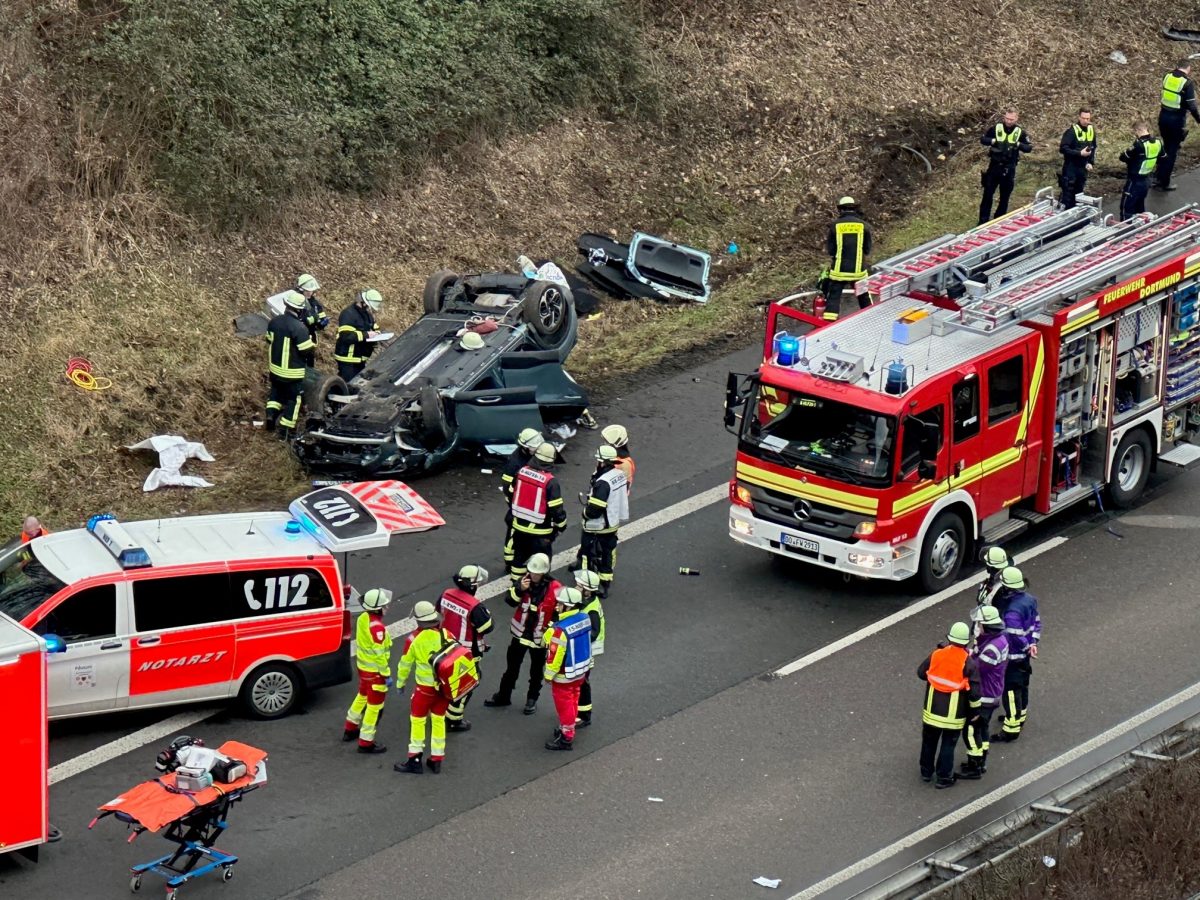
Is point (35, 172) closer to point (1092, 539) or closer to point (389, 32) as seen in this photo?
point (389, 32)

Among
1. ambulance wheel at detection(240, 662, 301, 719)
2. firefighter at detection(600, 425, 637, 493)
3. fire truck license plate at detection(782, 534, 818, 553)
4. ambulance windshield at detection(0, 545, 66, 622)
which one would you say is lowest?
ambulance wheel at detection(240, 662, 301, 719)

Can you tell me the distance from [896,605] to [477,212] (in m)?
9.56

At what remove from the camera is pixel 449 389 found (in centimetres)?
1967

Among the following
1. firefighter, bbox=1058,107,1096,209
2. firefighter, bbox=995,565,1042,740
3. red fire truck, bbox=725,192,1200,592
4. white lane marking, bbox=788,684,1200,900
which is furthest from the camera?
firefighter, bbox=1058,107,1096,209

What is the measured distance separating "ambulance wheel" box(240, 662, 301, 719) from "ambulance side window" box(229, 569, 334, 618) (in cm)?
50

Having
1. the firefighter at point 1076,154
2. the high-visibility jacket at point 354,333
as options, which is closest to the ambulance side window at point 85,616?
the high-visibility jacket at point 354,333

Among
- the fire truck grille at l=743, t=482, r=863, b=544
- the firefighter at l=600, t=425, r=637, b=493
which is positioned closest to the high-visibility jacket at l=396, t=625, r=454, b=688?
the firefighter at l=600, t=425, r=637, b=493

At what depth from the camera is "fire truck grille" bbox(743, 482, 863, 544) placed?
55.6 ft

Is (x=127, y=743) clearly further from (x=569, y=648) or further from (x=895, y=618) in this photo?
(x=895, y=618)

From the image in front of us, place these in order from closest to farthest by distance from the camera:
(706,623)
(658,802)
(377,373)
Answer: (658,802), (706,623), (377,373)

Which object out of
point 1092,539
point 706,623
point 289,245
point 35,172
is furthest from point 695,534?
point 35,172

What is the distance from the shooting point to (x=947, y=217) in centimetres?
2631

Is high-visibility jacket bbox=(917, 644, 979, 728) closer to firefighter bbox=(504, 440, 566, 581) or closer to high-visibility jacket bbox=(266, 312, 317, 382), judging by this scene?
firefighter bbox=(504, 440, 566, 581)

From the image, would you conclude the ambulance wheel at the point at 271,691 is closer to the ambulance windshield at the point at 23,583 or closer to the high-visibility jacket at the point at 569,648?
the ambulance windshield at the point at 23,583
